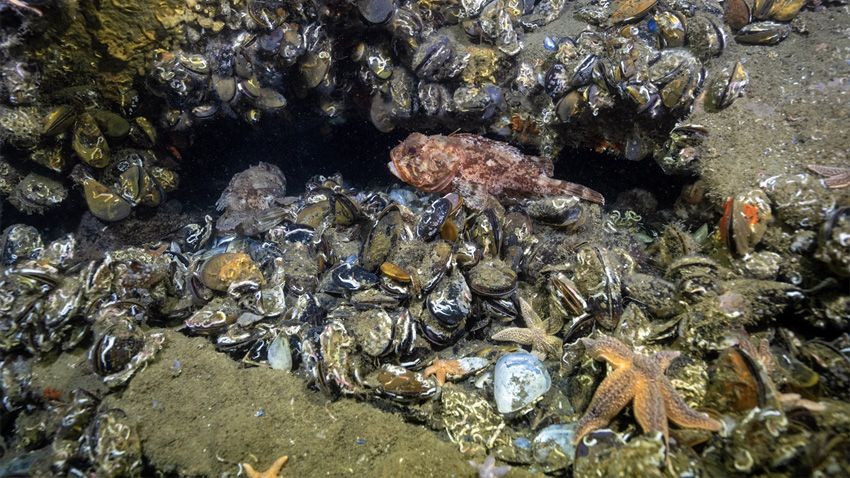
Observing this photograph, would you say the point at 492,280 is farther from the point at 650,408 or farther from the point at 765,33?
the point at 765,33

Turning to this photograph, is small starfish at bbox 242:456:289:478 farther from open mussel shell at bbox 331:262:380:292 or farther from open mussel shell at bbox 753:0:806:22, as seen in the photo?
open mussel shell at bbox 753:0:806:22

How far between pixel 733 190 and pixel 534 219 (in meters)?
1.88

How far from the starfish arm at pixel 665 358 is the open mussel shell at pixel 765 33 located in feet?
13.9

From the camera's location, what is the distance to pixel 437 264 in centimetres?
396

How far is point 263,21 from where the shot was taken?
520 centimetres

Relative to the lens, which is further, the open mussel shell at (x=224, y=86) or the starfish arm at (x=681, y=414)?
the open mussel shell at (x=224, y=86)

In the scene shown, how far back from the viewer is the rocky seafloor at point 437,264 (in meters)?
2.77

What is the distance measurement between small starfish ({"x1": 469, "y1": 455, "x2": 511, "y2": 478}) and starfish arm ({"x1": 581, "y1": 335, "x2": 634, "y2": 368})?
1.00m

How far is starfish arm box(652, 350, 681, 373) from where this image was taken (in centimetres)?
277

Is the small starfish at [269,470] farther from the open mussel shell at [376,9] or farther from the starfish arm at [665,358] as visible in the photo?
the open mussel shell at [376,9]

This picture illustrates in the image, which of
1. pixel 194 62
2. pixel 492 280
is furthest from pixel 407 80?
pixel 492 280

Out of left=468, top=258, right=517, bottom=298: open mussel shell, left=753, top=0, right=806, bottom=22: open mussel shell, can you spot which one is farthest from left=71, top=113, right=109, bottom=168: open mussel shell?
left=753, top=0, right=806, bottom=22: open mussel shell

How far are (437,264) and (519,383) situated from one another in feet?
4.34

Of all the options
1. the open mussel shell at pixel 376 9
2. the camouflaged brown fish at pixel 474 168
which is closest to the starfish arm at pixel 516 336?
the camouflaged brown fish at pixel 474 168
